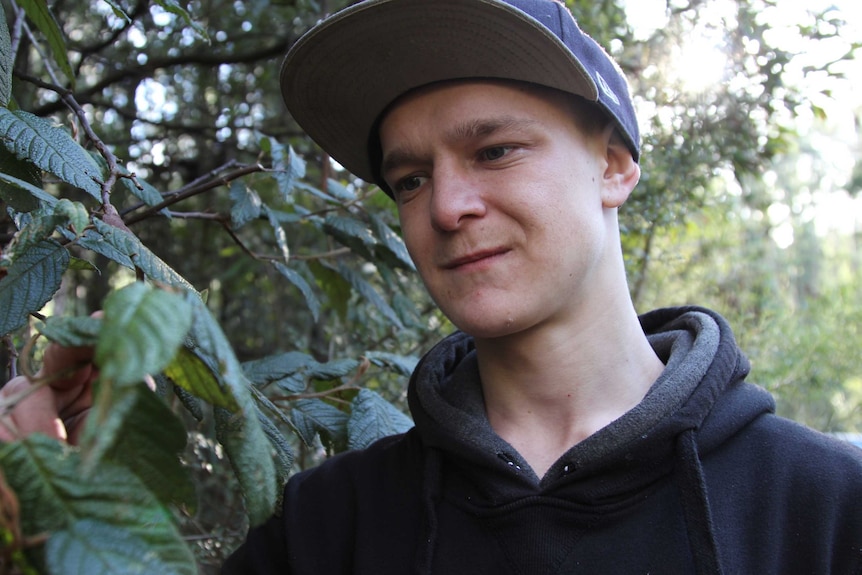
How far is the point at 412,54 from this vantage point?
5.49 feet

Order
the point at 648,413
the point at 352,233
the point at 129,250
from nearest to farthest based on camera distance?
the point at 129,250 < the point at 648,413 < the point at 352,233

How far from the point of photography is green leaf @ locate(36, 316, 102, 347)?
2.70ft

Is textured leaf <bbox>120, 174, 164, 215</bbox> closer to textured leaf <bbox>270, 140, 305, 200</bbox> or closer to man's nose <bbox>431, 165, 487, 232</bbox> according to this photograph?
textured leaf <bbox>270, 140, 305, 200</bbox>

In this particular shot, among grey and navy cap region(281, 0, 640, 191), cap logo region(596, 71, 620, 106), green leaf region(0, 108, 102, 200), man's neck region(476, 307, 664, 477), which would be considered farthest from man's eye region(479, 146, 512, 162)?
green leaf region(0, 108, 102, 200)

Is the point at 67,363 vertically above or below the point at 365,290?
below

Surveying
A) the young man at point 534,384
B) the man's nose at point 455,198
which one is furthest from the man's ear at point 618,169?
the man's nose at point 455,198

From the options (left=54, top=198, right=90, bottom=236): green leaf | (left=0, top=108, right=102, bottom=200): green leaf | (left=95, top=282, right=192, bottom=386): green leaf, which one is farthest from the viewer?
(left=0, top=108, right=102, bottom=200): green leaf

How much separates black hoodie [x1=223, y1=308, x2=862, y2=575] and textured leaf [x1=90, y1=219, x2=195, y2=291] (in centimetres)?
71

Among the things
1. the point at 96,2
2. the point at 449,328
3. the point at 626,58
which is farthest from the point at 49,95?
the point at 626,58

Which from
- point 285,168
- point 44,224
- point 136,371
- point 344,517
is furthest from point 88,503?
point 285,168

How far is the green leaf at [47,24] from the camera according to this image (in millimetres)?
1597

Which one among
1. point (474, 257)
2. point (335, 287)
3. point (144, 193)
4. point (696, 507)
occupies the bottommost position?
point (696, 507)

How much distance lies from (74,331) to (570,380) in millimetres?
1117

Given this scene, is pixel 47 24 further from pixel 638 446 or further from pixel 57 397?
pixel 638 446
